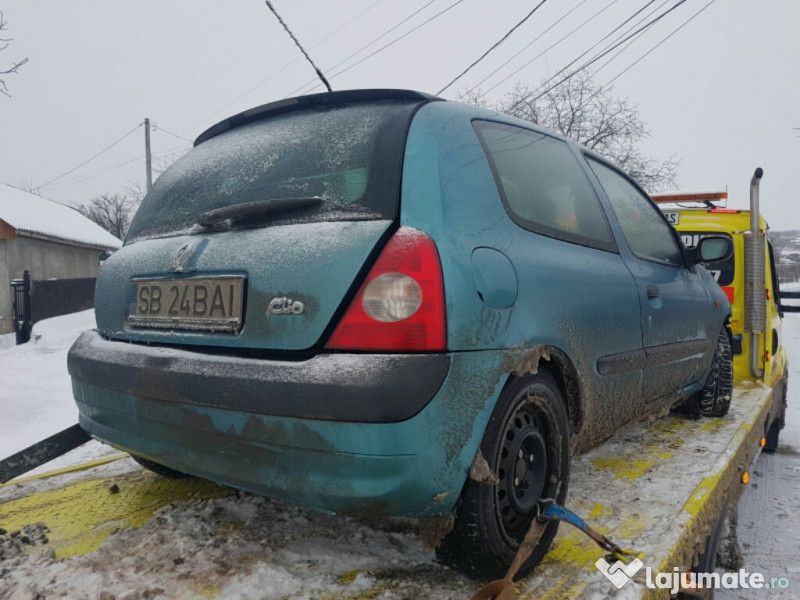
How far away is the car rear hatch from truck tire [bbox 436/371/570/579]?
A: 57 cm

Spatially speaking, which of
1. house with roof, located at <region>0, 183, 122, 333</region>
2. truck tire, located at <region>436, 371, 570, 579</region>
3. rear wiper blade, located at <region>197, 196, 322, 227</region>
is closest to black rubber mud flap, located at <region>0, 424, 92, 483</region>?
rear wiper blade, located at <region>197, 196, 322, 227</region>

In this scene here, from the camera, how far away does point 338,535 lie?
73.0 inches

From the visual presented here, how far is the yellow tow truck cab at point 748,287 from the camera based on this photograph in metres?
4.32

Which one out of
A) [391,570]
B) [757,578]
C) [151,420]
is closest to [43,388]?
[151,420]

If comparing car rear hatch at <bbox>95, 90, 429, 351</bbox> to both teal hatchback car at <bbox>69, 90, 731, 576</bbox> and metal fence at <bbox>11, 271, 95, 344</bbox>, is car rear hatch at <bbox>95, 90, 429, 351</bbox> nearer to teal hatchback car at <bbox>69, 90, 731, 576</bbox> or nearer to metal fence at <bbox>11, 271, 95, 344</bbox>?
teal hatchback car at <bbox>69, 90, 731, 576</bbox>

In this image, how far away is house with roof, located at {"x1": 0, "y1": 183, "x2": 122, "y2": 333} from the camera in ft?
54.7

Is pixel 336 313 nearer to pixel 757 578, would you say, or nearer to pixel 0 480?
pixel 0 480

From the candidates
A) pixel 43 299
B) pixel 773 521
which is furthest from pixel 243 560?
pixel 43 299

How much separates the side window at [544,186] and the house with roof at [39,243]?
1541cm

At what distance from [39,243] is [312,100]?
19.9 metres

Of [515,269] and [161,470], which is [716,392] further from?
[161,470]

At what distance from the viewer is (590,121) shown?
84.5 feet

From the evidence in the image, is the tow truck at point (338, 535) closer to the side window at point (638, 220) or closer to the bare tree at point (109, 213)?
the side window at point (638, 220)

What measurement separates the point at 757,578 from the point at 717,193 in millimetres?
3435
